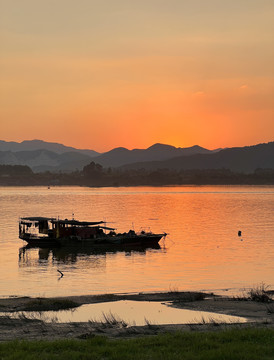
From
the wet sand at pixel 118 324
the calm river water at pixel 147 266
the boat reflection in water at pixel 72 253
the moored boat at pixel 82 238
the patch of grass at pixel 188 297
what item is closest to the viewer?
the wet sand at pixel 118 324

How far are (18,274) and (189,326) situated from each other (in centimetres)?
3412

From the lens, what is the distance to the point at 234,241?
9050 cm

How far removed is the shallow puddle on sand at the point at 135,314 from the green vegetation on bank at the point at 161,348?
31.5ft

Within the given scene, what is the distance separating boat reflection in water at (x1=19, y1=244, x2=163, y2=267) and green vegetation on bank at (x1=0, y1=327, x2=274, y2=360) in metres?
46.3

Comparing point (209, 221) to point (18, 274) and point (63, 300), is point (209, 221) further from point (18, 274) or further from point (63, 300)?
point (63, 300)

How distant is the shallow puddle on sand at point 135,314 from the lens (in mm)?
31453

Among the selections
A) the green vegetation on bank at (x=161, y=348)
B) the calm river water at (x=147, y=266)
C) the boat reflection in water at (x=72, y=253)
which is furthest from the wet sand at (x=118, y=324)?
the boat reflection in water at (x=72, y=253)

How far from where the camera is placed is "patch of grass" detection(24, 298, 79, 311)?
35547mm

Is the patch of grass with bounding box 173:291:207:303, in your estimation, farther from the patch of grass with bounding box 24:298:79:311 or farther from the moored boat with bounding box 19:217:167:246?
the moored boat with bounding box 19:217:167:246

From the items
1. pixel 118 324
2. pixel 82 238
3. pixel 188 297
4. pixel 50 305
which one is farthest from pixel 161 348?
pixel 82 238

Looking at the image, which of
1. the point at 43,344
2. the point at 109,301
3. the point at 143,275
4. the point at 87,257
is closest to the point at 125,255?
the point at 87,257

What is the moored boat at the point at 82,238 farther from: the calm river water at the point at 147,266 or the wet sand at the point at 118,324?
the wet sand at the point at 118,324

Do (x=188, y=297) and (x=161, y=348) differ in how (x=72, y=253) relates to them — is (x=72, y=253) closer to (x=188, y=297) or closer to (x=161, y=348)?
(x=188, y=297)

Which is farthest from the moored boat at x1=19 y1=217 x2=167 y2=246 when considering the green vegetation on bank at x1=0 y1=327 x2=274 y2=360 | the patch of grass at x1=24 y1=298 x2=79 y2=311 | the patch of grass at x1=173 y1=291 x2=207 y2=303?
the green vegetation on bank at x1=0 y1=327 x2=274 y2=360
